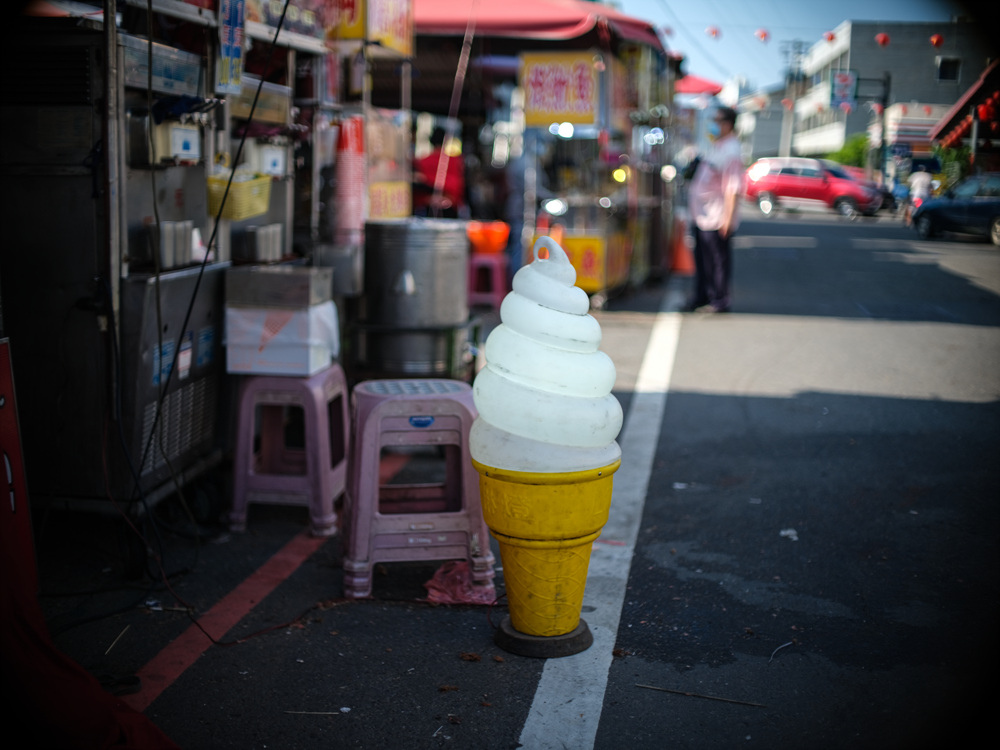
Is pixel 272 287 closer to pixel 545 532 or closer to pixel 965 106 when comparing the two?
pixel 545 532

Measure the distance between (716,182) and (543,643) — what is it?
8.64 meters

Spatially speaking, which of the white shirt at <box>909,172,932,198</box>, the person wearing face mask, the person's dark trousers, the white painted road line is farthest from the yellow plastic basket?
the white shirt at <box>909,172,932,198</box>

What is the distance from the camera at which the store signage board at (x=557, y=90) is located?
36.7 feet

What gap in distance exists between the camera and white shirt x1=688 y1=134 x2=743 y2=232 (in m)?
11.1

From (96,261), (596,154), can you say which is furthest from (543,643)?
(596,154)

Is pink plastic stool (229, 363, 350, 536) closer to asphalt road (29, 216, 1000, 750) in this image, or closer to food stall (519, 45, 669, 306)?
asphalt road (29, 216, 1000, 750)

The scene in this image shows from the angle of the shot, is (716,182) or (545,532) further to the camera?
(716,182)

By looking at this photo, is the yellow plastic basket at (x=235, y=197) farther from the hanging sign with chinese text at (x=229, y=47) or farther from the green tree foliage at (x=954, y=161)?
the green tree foliage at (x=954, y=161)

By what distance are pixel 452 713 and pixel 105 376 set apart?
2.17 m

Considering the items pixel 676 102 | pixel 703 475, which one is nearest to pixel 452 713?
pixel 703 475

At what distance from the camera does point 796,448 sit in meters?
6.35

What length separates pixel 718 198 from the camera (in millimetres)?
11242

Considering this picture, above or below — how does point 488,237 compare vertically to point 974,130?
below

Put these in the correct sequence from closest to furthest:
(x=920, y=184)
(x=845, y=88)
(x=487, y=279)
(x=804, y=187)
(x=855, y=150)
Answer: (x=845, y=88), (x=487, y=279), (x=920, y=184), (x=855, y=150), (x=804, y=187)
